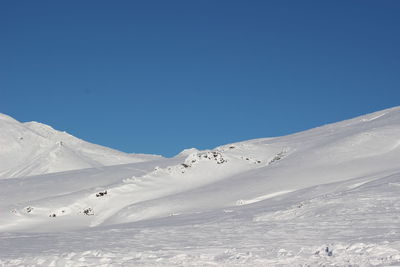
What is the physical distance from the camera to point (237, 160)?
38.2m

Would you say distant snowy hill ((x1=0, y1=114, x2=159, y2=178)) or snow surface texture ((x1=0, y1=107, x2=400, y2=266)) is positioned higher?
distant snowy hill ((x1=0, y1=114, x2=159, y2=178))

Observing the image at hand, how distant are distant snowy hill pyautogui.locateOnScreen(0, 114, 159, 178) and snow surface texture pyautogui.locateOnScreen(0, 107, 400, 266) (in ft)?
215

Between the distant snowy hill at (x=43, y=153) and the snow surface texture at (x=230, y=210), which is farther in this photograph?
the distant snowy hill at (x=43, y=153)

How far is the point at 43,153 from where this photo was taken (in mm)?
115562

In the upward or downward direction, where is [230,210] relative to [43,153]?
downward

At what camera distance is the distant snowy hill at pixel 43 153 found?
106 meters

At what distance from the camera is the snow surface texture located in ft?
40.1

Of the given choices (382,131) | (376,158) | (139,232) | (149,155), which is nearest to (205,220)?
(139,232)

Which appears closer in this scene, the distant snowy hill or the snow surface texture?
the snow surface texture

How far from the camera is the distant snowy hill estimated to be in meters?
106

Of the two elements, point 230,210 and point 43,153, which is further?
point 43,153

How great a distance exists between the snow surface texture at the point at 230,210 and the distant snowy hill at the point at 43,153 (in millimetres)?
65659

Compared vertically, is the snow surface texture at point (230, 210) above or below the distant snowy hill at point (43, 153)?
below

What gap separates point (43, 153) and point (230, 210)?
325ft
